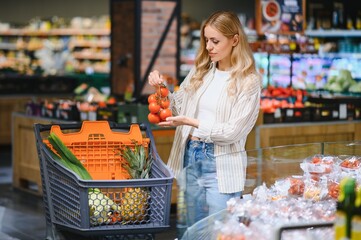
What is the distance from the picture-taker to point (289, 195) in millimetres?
4180

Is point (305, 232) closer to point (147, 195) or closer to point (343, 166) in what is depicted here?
point (147, 195)

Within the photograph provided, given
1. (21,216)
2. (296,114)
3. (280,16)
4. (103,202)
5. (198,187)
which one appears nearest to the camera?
(103,202)

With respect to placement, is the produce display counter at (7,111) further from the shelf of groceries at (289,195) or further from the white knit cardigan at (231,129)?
the shelf of groceries at (289,195)

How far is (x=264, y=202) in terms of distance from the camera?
3951 millimetres

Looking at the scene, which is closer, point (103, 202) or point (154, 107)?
point (103, 202)

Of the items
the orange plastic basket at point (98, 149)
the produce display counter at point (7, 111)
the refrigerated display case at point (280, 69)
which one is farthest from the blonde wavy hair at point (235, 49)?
the produce display counter at point (7, 111)

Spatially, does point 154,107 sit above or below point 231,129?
above

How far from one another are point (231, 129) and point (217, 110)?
0.18m

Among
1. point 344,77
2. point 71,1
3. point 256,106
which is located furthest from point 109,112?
point 71,1

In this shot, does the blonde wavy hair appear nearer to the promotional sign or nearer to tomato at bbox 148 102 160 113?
tomato at bbox 148 102 160 113

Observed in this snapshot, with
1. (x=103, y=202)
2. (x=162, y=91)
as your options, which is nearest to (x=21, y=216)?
(x=162, y=91)

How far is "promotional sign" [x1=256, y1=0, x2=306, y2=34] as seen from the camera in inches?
380

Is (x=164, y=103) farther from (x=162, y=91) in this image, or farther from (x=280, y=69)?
(x=280, y=69)

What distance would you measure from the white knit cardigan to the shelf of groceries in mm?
90
